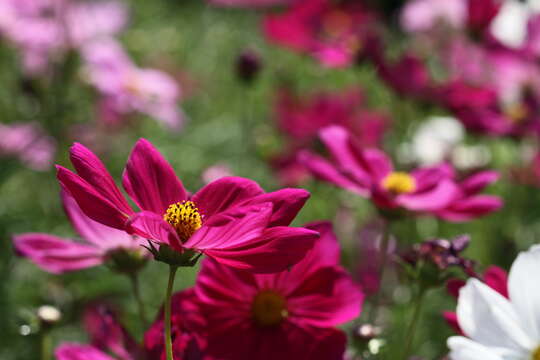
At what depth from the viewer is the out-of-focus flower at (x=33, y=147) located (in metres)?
1.26

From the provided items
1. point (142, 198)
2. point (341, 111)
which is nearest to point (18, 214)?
point (341, 111)

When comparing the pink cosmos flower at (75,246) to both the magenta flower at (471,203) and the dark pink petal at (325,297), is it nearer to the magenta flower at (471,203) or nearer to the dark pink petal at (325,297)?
the dark pink petal at (325,297)

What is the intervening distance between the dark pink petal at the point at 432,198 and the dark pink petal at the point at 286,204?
0.81 feet

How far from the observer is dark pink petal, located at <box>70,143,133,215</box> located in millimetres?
487

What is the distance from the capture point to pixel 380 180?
81 cm

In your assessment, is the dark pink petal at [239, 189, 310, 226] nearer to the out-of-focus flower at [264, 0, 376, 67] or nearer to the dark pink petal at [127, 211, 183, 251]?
the dark pink petal at [127, 211, 183, 251]

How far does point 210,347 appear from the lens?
0.55 meters

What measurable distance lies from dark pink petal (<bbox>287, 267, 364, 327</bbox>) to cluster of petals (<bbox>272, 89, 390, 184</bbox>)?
0.68 meters

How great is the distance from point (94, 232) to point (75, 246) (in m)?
0.02

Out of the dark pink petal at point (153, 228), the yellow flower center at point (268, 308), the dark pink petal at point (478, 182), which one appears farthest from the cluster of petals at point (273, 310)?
the dark pink petal at point (478, 182)

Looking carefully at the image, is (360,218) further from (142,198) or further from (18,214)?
(142,198)

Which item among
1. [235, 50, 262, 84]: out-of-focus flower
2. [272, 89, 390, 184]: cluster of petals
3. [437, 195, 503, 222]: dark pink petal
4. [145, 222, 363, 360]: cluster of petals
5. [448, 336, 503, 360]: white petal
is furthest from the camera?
[272, 89, 390, 184]: cluster of petals

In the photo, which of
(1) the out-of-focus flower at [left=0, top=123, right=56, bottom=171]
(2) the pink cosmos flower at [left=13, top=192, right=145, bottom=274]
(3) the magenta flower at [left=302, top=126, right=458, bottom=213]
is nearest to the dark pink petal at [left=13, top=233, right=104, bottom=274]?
(2) the pink cosmos flower at [left=13, top=192, right=145, bottom=274]

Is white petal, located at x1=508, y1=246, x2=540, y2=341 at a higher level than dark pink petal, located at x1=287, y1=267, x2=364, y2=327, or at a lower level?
higher
